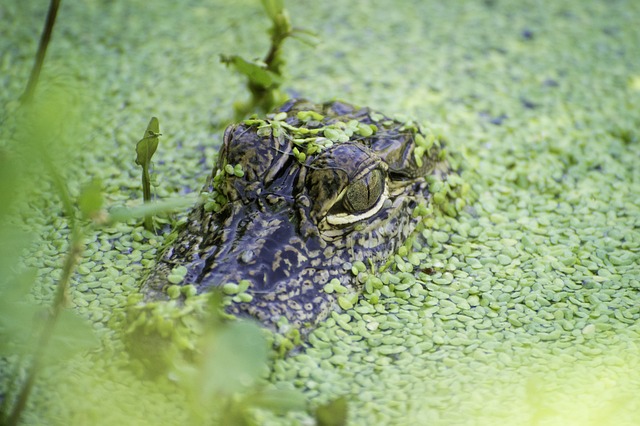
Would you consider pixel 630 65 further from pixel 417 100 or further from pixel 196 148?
pixel 196 148

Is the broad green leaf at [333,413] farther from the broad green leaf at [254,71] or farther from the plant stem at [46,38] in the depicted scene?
the broad green leaf at [254,71]

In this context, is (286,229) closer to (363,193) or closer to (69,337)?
(363,193)

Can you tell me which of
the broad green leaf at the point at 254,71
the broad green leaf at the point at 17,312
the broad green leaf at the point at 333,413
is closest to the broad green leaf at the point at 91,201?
the broad green leaf at the point at 17,312

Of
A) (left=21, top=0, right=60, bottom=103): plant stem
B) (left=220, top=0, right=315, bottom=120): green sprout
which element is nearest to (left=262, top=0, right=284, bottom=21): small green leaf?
(left=220, top=0, right=315, bottom=120): green sprout

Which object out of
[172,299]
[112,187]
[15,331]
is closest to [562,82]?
[112,187]

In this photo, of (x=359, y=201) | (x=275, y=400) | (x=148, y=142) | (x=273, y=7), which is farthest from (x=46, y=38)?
(x=275, y=400)

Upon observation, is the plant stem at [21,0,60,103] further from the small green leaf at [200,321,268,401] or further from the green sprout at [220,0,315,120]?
the small green leaf at [200,321,268,401]
